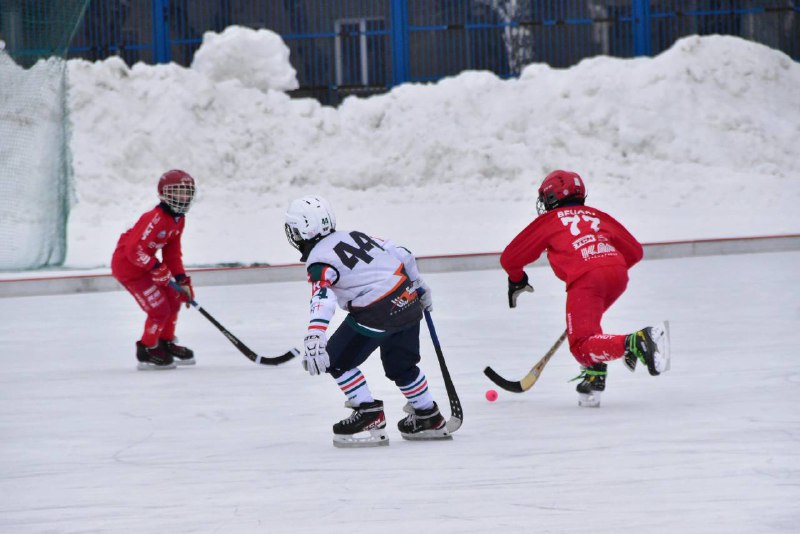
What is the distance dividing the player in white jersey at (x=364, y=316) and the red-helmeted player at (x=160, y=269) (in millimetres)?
2303

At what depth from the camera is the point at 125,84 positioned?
695 inches

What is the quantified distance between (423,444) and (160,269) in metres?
2.70

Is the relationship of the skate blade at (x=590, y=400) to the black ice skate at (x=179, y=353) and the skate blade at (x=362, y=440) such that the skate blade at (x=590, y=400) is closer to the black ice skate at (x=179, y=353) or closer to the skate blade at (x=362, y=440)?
the skate blade at (x=362, y=440)

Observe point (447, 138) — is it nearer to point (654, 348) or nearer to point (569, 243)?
point (569, 243)

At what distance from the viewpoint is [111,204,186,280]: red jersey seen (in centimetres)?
679

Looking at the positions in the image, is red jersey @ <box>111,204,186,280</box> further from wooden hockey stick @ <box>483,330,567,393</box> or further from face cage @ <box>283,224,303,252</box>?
face cage @ <box>283,224,303,252</box>

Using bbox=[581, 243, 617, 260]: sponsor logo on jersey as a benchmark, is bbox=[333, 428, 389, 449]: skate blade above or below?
below

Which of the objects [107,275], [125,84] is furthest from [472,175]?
[107,275]

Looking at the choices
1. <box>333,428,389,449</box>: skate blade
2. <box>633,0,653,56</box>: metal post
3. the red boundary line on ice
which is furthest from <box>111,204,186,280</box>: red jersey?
<box>633,0,653,56</box>: metal post

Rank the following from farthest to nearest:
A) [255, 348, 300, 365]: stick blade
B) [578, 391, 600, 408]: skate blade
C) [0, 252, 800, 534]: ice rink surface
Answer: [255, 348, 300, 365]: stick blade < [578, 391, 600, 408]: skate blade < [0, 252, 800, 534]: ice rink surface

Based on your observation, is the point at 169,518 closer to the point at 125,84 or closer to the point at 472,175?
the point at 472,175

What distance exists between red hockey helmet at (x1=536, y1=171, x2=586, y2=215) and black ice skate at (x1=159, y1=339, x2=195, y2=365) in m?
2.24

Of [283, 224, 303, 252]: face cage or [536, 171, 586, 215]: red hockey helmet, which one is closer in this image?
[283, 224, 303, 252]: face cage

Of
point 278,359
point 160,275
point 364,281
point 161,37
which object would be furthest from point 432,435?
point 161,37
